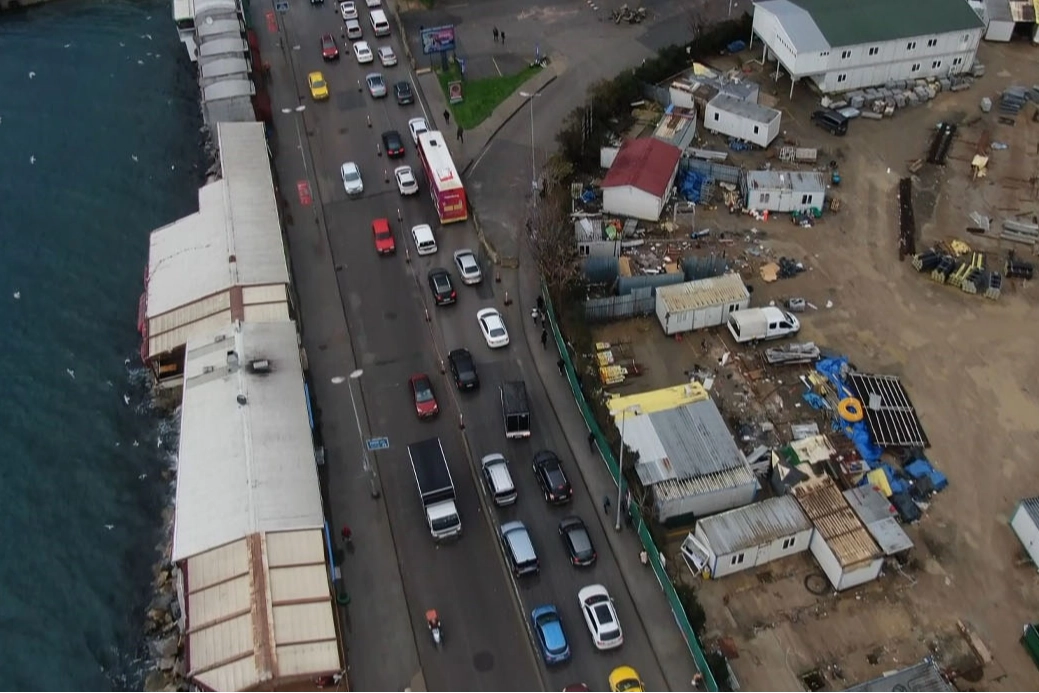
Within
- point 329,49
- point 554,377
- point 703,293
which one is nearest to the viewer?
point 554,377

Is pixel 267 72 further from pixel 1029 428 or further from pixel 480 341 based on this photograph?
pixel 1029 428

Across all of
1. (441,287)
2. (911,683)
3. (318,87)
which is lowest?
(911,683)

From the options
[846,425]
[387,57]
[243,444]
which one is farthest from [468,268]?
[387,57]

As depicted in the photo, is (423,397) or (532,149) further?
(532,149)

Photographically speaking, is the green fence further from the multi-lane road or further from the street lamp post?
the street lamp post

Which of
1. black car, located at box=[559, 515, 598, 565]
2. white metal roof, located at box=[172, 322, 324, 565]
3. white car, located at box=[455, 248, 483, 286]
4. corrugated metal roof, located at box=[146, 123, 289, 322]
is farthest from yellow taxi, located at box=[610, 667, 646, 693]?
corrugated metal roof, located at box=[146, 123, 289, 322]

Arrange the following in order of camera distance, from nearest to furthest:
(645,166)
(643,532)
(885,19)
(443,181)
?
(643,532) → (443,181) → (645,166) → (885,19)

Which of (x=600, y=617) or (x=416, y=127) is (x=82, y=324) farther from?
(x=600, y=617)

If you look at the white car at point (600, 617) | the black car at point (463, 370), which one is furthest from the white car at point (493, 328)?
the white car at point (600, 617)
